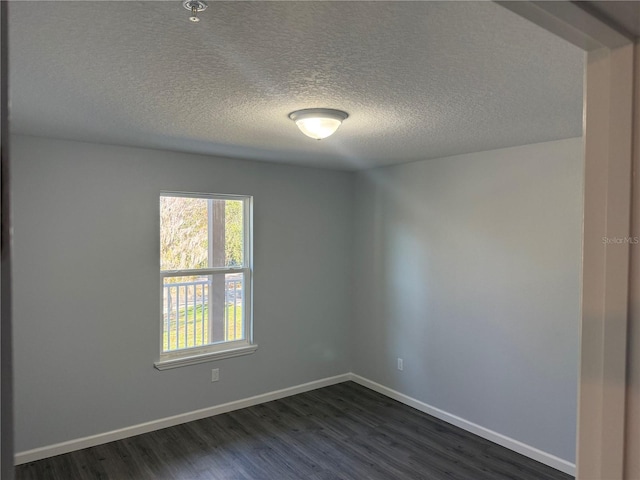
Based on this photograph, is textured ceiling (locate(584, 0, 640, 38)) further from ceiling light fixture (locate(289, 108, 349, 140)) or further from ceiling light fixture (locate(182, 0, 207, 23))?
ceiling light fixture (locate(289, 108, 349, 140))

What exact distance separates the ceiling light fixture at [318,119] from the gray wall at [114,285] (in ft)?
5.82

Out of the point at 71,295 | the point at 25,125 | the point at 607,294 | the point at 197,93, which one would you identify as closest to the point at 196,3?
the point at 197,93

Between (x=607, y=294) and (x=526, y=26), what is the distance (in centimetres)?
93

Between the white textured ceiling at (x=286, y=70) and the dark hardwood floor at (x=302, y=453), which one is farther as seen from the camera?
the dark hardwood floor at (x=302, y=453)

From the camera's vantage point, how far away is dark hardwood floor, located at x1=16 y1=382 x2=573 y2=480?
306cm

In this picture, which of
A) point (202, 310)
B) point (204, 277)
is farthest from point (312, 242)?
point (202, 310)

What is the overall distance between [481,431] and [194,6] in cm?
376

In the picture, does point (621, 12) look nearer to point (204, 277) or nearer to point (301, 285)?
point (204, 277)

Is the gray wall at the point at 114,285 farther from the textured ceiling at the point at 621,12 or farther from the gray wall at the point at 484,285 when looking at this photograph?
the textured ceiling at the point at 621,12

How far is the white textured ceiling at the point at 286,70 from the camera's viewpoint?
1.33m

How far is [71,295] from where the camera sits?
3.29 m

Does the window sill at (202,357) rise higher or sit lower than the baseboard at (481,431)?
higher

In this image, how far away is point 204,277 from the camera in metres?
4.03

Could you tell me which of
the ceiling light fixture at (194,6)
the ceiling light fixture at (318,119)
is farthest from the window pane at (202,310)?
the ceiling light fixture at (194,6)
